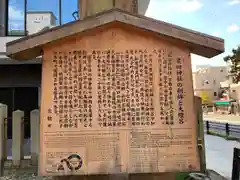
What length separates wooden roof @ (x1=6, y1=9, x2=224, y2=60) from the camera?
3.49 meters

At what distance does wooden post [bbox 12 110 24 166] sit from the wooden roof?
3.72m

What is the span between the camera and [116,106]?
353 centimetres

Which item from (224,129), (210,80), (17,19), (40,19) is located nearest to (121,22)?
(40,19)

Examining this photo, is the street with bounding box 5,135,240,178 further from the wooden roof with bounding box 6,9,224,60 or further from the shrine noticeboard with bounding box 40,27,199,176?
the wooden roof with bounding box 6,9,224,60

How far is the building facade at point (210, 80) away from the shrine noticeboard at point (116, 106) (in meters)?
61.9

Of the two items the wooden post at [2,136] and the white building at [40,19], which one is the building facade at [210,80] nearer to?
the white building at [40,19]

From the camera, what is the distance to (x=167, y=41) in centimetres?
366

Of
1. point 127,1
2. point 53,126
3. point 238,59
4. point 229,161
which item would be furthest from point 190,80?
point 238,59

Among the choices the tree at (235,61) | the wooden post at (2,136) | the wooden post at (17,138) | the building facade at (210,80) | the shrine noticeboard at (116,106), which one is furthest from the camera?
the building facade at (210,80)

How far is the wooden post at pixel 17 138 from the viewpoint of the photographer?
682 centimetres

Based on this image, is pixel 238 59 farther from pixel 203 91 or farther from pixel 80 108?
pixel 203 91

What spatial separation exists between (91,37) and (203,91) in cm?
6220

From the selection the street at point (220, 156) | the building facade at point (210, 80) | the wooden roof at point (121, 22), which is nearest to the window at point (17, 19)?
the street at point (220, 156)

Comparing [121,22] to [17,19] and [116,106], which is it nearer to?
[116,106]
